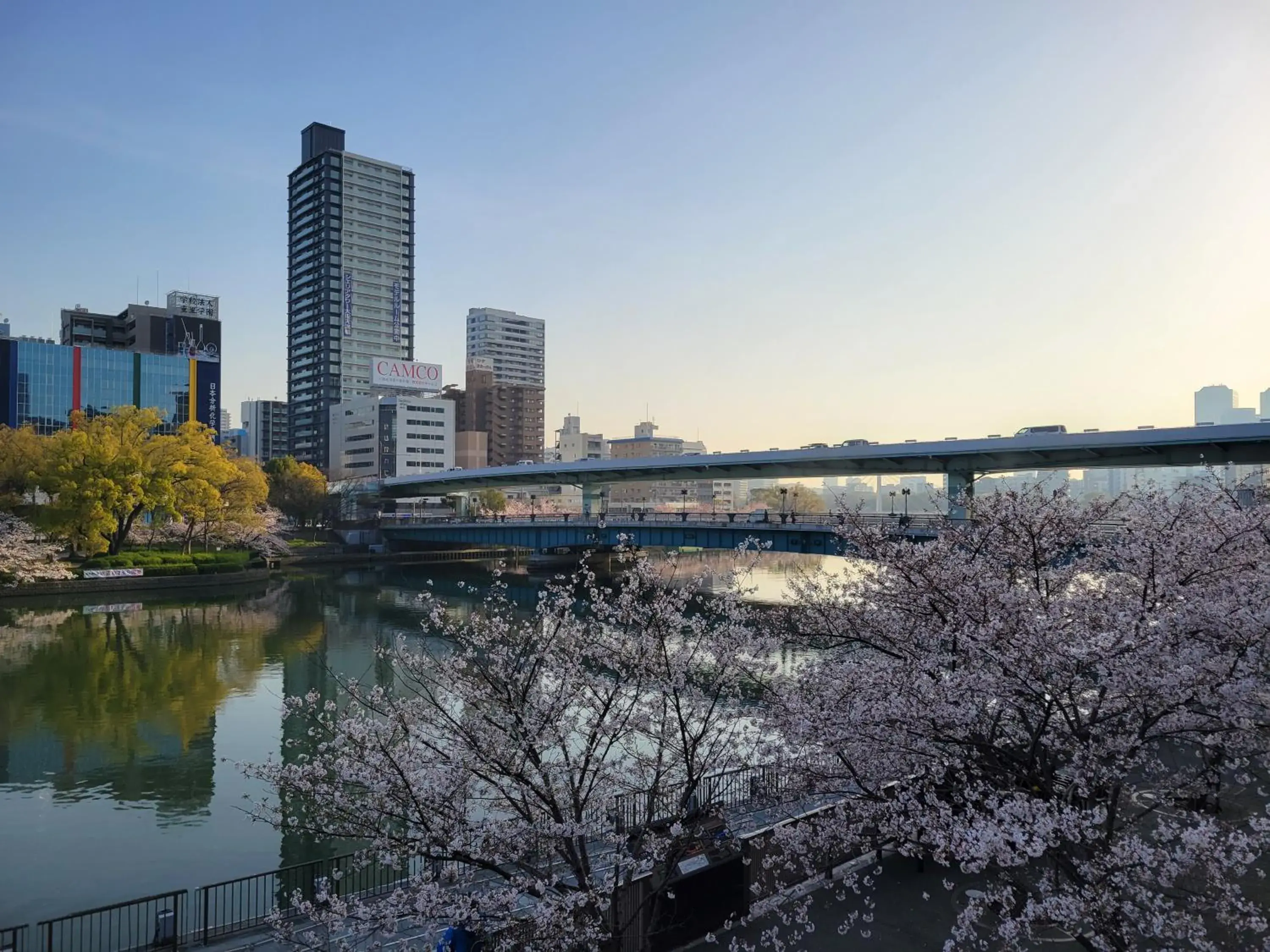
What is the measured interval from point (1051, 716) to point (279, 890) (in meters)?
9.51

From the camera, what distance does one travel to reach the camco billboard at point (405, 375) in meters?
95.2

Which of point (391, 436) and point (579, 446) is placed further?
point (579, 446)

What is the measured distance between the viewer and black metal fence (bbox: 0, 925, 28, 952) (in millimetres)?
7974

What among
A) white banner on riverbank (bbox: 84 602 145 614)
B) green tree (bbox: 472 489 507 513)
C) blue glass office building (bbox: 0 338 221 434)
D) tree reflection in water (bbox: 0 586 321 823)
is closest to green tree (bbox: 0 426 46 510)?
white banner on riverbank (bbox: 84 602 145 614)

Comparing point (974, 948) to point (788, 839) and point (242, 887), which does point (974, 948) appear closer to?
point (788, 839)

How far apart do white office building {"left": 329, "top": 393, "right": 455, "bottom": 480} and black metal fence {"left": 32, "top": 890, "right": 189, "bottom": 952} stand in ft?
260

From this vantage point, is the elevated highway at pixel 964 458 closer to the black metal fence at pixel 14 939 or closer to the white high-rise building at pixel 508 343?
the black metal fence at pixel 14 939

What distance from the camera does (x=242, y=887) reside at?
36.0 feet

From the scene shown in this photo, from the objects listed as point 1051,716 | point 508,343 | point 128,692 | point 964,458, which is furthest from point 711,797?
A: point 508,343

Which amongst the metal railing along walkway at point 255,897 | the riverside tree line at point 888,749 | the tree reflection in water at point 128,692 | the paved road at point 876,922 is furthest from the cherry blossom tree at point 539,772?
the tree reflection in water at point 128,692

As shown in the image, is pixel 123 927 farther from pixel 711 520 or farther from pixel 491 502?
pixel 491 502

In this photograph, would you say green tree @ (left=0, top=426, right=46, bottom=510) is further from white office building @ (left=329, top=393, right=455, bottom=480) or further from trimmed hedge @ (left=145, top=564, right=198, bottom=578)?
white office building @ (left=329, top=393, right=455, bottom=480)

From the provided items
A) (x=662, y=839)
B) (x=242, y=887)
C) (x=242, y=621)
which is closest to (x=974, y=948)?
(x=662, y=839)

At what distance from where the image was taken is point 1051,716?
22.4ft
